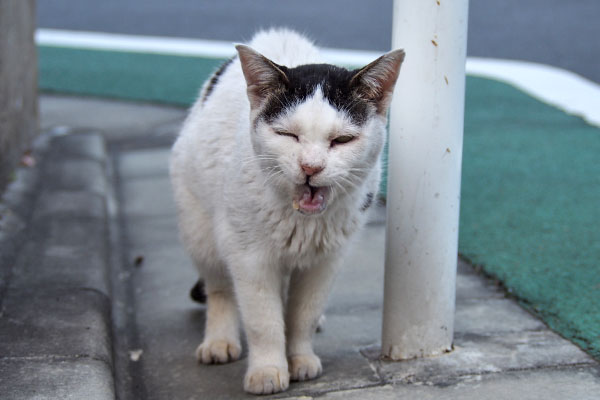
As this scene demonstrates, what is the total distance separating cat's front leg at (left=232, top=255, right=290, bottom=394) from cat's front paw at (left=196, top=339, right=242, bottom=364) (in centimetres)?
28

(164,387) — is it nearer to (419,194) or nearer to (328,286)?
(328,286)

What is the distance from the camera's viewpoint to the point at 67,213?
15.9ft

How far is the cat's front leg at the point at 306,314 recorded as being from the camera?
3.15 meters

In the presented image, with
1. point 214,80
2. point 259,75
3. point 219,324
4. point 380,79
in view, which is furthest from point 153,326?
point 380,79

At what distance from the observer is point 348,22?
13398 mm

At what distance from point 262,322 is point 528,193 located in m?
2.94

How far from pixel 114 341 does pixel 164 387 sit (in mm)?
505

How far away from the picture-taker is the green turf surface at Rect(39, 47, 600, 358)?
382 centimetres

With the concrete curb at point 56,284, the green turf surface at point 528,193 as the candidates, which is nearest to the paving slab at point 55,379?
the concrete curb at point 56,284

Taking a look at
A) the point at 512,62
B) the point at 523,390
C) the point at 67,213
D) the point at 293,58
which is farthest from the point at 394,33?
the point at 512,62

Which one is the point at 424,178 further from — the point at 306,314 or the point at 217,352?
the point at 217,352

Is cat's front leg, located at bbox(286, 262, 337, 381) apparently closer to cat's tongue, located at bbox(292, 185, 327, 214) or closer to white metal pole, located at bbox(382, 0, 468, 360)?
white metal pole, located at bbox(382, 0, 468, 360)

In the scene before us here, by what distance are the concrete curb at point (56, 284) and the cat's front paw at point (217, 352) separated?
1.26 feet

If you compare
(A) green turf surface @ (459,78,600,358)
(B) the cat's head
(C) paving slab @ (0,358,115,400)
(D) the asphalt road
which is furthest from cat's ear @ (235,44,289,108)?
(D) the asphalt road
